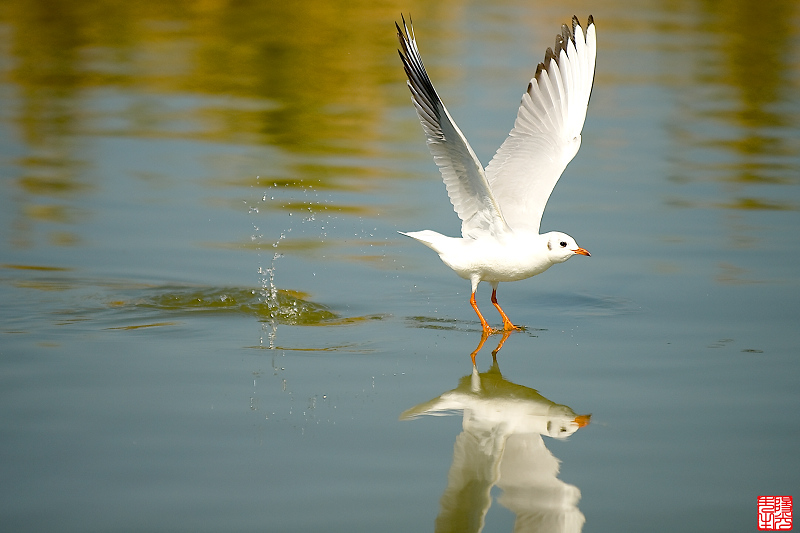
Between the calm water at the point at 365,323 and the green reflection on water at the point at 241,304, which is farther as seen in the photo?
the green reflection on water at the point at 241,304

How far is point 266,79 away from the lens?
16.1 metres

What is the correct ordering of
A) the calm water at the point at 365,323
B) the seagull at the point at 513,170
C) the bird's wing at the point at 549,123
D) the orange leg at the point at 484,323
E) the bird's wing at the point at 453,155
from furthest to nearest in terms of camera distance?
the bird's wing at the point at 549,123, the orange leg at the point at 484,323, the seagull at the point at 513,170, the bird's wing at the point at 453,155, the calm water at the point at 365,323

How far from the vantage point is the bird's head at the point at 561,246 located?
649cm

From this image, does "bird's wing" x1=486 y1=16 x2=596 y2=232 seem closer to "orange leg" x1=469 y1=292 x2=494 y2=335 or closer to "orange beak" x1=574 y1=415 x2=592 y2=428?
"orange leg" x1=469 y1=292 x2=494 y2=335

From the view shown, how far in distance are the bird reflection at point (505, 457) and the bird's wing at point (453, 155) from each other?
1189mm

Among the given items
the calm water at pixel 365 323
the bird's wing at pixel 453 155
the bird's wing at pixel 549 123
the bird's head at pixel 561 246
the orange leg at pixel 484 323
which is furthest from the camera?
the bird's wing at pixel 549 123

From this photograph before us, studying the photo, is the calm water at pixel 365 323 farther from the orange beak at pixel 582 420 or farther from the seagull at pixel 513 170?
the seagull at pixel 513 170

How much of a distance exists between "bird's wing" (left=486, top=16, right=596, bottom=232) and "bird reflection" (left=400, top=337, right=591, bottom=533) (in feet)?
6.08

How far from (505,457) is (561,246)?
6.92ft

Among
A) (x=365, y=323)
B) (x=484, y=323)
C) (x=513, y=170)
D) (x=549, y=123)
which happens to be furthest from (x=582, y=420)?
(x=549, y=123)

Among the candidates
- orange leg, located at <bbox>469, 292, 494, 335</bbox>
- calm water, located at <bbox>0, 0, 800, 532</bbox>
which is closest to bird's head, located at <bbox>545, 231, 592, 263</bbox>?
calm water, located at <bbox>0, 0, 800, 532</bbox>

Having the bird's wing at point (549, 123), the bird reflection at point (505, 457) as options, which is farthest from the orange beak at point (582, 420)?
the bird's wing at point (549, 123)

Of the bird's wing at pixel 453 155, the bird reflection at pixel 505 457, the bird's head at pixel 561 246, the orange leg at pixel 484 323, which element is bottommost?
the bird reflection at pixel 505 457

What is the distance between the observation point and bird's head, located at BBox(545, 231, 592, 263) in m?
6.49
